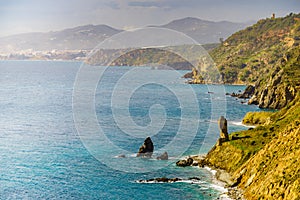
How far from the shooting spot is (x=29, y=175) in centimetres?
7125

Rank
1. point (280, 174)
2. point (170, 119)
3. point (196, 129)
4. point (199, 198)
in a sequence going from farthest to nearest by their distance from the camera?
point (170, 119) < point (196, 129) < point (199, 198) < point (280, 174)

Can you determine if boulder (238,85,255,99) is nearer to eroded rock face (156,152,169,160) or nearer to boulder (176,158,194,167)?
eroded rock face (156,152,169,160)

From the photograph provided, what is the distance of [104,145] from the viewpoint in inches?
3590

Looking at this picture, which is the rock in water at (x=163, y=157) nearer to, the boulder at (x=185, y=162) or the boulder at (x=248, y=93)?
the boulder at (x=185, y=162)

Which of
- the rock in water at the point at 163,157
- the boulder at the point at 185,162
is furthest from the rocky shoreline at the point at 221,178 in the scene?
the rock in water at the point at 163,157

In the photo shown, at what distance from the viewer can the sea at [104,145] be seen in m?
64.5

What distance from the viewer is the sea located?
64500mm

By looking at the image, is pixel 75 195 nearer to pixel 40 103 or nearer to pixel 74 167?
pixel 74 167

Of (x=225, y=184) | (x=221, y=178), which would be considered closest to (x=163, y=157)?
(x=221, y=178)

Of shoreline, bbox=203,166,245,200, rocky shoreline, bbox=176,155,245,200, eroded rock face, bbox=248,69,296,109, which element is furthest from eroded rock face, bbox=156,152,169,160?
eroded rock face, bbox=248,69,296,109

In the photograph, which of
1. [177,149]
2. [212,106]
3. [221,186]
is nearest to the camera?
[221,186]

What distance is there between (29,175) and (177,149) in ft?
107

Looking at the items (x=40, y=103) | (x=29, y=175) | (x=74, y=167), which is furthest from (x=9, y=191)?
(x=40, y=103)

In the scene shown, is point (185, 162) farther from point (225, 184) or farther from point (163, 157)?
point (225, 184)
